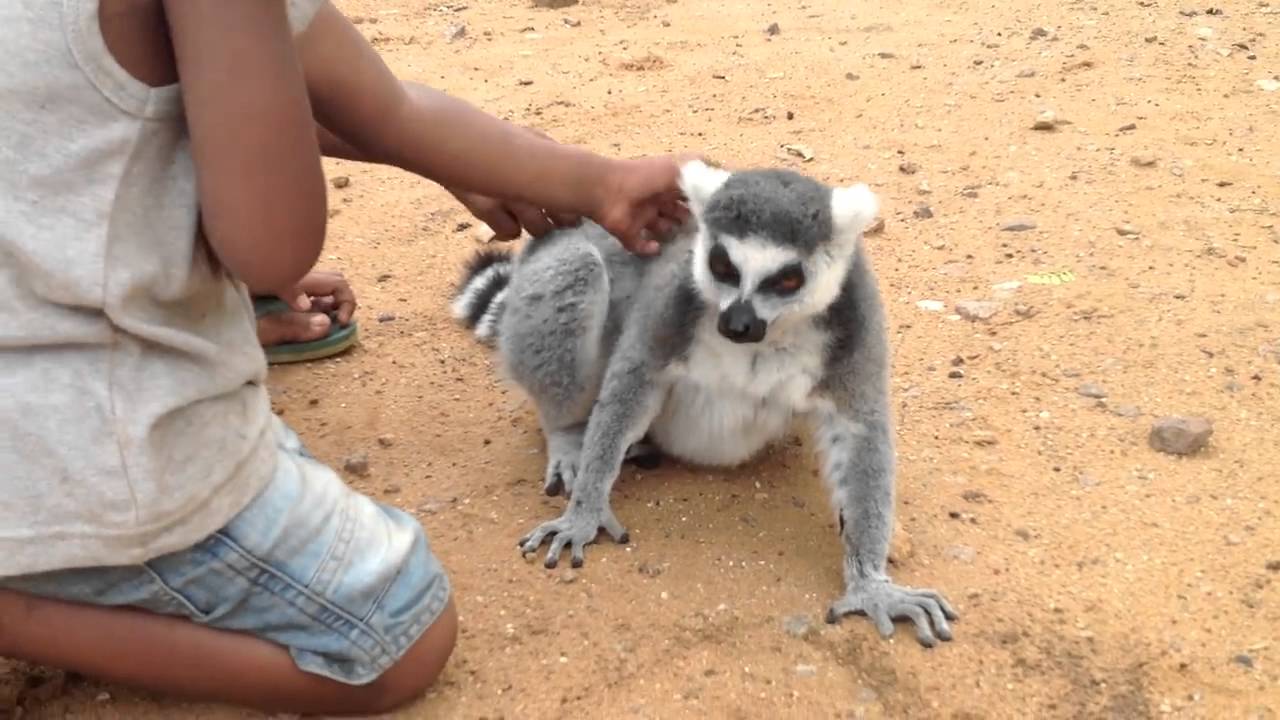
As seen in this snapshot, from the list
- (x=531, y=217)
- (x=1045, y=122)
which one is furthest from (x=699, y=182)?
(x=1045, y=122)

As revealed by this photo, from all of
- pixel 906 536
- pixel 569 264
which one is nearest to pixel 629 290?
pixel 569 264

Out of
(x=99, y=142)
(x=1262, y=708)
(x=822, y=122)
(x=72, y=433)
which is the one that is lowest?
(x=822, y=122)

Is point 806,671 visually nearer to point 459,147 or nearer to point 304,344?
point 459,147

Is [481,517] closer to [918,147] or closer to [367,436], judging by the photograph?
[367,436]

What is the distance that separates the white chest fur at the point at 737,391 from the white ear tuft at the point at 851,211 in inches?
10.4

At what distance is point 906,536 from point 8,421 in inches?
78.8

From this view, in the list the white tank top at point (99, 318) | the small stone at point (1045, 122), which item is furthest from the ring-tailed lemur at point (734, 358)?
the small stone at point (1045, 122)

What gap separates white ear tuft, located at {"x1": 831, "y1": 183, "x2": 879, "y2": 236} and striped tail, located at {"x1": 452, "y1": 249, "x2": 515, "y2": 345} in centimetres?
124

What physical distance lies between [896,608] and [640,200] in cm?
121

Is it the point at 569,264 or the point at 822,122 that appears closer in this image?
the point at 569,264

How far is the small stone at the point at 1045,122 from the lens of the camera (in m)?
5.26

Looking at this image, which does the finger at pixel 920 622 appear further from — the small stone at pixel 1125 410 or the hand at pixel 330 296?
the hand at pixel 330 296

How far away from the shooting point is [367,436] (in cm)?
336

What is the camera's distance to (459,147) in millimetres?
2721
